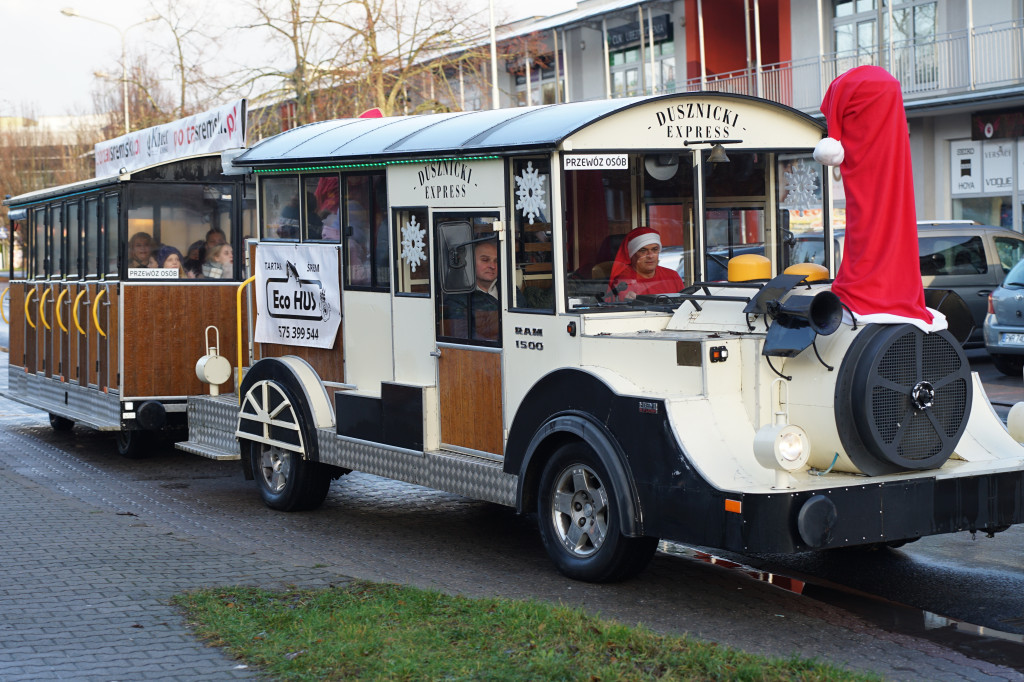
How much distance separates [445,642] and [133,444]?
24.8ft

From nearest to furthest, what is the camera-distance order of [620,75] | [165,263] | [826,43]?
1. [165,263]
2. [826,43]
3. [620,75]

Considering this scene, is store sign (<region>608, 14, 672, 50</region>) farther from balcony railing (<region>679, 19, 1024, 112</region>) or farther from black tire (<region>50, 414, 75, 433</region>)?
black tire (<region>50, 414, 75, 433</region>)

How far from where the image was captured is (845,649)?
235 inches

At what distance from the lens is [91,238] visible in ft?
43.1

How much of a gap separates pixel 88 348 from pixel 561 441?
7.30 metres

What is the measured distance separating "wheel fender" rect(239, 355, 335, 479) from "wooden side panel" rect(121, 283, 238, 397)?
2224 mm

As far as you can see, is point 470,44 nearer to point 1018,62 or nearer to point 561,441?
point 1018,62

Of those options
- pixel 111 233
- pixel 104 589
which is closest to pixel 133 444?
pixel 111 233

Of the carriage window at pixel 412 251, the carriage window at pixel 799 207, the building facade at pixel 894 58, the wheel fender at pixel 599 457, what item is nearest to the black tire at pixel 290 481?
the carriage window at pixel 412 251

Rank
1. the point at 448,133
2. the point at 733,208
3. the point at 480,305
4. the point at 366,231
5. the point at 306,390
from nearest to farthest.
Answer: the point at 733,208, the point at 480,305, the point at 448,133, the point at 366,231, the point at 306,390

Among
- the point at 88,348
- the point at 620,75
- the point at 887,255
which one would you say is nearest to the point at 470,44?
the point at 620,75

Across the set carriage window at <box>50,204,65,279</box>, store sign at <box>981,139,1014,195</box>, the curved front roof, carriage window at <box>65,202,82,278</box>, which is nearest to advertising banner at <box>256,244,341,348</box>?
the curved front roof

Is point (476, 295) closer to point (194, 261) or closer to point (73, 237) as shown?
point (194, 261)

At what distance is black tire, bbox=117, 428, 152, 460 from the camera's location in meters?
12.6
